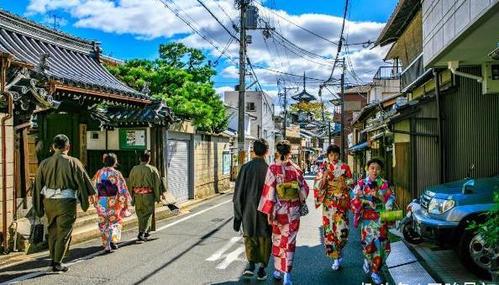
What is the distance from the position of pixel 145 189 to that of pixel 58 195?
3258 mm

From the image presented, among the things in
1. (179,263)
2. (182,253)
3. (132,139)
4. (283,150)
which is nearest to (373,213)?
(283,150)

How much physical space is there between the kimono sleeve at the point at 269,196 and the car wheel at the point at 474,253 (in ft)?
9.40

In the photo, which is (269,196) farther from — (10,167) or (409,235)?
(10,167)

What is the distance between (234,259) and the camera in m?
8.80

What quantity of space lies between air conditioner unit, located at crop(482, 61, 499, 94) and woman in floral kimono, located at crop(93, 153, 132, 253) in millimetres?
7491

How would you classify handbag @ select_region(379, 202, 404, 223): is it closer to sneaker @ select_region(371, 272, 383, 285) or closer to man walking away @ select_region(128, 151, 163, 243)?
sneaker @ select_region(371, 272, 383, 285)

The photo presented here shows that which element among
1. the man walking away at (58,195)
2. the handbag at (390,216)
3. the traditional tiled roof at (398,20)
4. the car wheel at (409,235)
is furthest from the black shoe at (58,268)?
the traditional tiled roof at (398,20)

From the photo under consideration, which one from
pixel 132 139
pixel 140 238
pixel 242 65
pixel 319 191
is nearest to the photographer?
pixel 319 191

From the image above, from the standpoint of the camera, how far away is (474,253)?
7242 millimetres

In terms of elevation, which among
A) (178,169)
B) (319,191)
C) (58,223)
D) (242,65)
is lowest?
(58,223)

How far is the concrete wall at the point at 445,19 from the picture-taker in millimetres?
6991

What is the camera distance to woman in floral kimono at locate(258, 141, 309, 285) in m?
7.08

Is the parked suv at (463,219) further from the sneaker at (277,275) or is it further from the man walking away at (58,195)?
the man walking away at (58,195)

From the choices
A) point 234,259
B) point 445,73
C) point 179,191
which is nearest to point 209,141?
point 179,191
